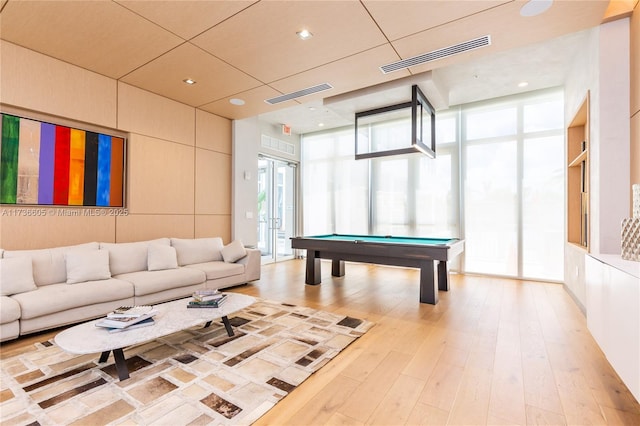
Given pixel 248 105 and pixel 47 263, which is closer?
pixel 47 263

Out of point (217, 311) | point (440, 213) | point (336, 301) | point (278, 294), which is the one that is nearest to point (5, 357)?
point (217, 311)

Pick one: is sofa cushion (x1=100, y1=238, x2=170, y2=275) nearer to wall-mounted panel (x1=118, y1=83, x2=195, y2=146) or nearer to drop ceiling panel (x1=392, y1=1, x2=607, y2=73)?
wall-mounted panel (x1=118, y1=83, x2=195, y2=146)

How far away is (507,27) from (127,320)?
4261 millimetres

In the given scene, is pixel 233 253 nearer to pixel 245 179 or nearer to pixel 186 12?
pixel 245 179

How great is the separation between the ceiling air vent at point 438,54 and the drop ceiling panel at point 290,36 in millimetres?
585

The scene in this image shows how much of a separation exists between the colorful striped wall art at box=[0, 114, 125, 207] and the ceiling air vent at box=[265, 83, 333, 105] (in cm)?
232

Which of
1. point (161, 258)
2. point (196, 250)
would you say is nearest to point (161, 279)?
point (161, 258)

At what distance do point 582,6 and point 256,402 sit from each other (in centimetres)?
402

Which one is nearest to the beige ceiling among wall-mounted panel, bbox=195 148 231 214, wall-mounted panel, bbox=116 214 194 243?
wall-mounted panel, bbox=195 148 231 214

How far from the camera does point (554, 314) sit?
3.60m

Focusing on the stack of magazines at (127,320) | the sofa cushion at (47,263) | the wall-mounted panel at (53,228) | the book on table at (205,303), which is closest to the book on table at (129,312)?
the stack of magazines at (127,320)

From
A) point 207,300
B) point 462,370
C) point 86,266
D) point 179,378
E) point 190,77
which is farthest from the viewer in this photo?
point 190,77

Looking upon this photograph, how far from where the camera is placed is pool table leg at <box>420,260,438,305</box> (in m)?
3.98

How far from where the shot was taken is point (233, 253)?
4898mm
